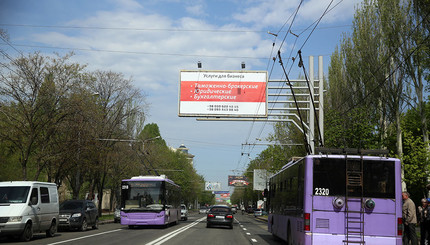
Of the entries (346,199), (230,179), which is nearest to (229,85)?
(346,199)

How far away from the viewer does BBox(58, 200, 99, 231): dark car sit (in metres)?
22.4

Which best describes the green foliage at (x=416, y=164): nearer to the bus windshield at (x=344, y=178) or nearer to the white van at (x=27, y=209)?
the bus windshield at (x=344, y=178)

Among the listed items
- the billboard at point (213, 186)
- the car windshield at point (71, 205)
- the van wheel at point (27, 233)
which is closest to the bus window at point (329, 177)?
the van wheel at point (27, 233)

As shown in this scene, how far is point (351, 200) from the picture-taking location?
36.0ft

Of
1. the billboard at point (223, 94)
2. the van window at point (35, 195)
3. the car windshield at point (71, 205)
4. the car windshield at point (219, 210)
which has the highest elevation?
the billboard at point (223, 94)

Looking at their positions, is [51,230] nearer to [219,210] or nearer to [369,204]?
[219,210]

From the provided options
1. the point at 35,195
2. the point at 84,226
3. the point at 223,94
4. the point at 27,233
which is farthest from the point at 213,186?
the point at 27,233

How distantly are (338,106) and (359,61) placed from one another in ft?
16.9

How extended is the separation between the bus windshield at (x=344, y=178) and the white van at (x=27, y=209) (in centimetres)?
1025

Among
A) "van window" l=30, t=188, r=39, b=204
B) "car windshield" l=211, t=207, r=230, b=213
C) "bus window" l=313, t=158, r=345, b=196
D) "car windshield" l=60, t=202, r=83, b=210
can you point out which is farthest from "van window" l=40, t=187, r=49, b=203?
"car windshield" l=211, t=207, r=230, b=213

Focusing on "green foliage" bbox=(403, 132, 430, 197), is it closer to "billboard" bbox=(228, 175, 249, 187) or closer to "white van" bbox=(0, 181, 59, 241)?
"white van" bbox=(0, 181, 59, 241)

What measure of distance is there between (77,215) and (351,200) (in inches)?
617

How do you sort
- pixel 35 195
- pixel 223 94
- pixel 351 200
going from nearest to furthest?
pixel 351 200 < pixel 35 195 < pixel 223 94

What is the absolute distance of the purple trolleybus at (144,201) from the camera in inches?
1014
